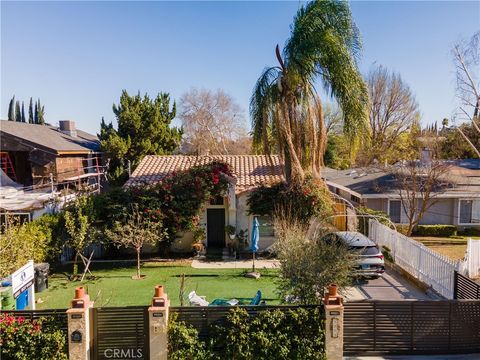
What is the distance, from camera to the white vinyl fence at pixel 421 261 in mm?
11073

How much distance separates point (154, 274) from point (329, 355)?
8.73 metres

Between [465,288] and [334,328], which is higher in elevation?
[465,288]

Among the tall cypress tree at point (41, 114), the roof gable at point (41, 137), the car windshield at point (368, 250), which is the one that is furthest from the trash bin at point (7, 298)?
the tall cypress tree at point (41, 114)

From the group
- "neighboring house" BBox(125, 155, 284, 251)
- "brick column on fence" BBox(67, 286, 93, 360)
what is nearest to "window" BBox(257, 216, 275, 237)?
"neighboring house" BBox(125, 155, 284, 251)

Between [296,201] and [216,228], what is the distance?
4.38 metres

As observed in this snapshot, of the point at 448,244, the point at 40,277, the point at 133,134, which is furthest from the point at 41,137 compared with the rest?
the point at 448,244

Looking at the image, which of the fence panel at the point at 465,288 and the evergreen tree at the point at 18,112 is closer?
the fence panel at the point at 465,288

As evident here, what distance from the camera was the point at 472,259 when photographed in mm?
12766

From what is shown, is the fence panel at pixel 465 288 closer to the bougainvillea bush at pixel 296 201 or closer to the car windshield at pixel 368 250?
the car windshield at pixel 368 250

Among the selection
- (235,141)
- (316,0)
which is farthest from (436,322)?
(235,141)

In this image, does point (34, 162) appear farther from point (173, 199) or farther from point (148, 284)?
point (148, 284)

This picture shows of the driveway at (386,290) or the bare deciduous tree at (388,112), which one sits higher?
the bare deciduous tree at (388,112)

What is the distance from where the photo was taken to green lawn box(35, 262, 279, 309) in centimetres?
1174

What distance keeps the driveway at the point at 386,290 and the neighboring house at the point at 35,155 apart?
1803 cm
